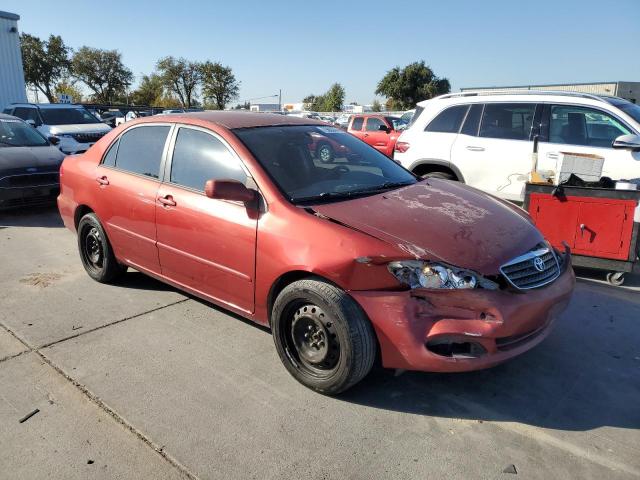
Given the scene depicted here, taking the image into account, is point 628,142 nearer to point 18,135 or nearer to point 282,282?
point 282,282

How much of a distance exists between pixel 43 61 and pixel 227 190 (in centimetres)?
5235

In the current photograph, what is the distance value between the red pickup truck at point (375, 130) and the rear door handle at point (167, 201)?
12650mm

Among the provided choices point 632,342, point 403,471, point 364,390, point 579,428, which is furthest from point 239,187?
point 632,342

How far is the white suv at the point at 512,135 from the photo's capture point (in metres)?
5.64

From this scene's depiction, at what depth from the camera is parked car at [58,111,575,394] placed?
2.70 meters

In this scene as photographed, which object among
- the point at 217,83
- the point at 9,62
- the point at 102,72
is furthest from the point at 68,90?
the point at 9,62

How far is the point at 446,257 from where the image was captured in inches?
108

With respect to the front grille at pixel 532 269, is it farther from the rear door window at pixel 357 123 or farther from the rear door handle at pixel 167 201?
the rear door window at pixel 357 123

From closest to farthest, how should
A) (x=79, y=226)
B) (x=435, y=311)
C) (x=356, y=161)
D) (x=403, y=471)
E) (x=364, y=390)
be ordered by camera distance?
(x=403, y=471), (x=435, y=311), (x=364, y=390), (x=356, y=161), (x=79, y=226)

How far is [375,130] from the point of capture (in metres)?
17.3

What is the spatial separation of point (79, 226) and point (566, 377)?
4.54m

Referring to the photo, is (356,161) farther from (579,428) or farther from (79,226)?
(79,226)

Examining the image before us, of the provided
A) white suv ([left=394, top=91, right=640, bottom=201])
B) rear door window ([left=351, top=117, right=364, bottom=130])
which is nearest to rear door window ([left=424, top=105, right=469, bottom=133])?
white suv ([left=394, top=91, right=640, bottom=201])

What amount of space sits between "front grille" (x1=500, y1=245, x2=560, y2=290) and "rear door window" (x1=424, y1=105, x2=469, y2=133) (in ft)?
12.3
